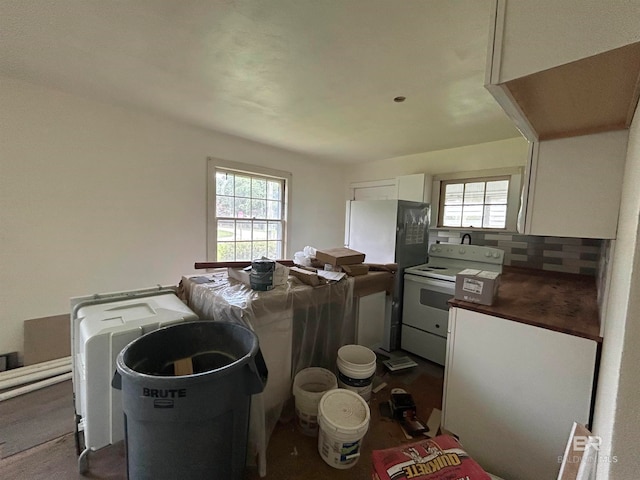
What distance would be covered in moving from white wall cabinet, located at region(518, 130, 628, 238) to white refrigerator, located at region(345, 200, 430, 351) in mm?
1265

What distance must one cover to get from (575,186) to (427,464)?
4.54 feet

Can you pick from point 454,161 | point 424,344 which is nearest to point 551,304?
point 424,344

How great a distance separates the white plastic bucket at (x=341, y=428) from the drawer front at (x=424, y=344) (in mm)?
1219

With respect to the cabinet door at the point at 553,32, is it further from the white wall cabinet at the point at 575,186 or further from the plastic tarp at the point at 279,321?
the plastic tarp at the point at 279,321

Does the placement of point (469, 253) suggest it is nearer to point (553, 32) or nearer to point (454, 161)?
point (454, 161)

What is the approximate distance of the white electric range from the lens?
7.54ft

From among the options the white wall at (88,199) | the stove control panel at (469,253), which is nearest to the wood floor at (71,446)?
the white wall at (88,199)

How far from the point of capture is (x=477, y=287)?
1.47m

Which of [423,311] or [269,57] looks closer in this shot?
[269,57]

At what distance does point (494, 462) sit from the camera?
4.39 feet

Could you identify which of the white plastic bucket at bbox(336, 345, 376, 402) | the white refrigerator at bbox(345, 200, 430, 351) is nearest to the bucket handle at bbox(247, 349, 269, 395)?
the white plastic bucket at bbox(336, 345, 376, 402)

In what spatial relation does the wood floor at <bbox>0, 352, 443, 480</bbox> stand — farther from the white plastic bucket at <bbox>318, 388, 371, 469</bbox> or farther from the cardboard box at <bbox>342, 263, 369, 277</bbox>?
the cardboard box at <bbox>342, 263, 369, 277</bbox>

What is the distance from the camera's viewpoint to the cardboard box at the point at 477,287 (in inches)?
56.6

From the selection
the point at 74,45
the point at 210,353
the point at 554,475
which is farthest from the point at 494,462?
the point at 74,45
